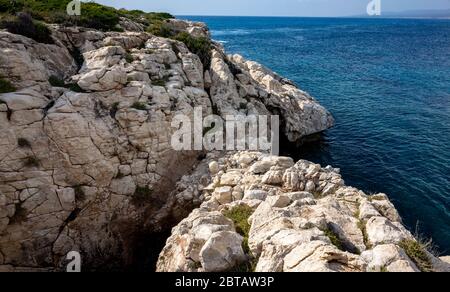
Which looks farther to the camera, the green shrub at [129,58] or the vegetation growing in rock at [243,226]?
the green shrub at [129,58]

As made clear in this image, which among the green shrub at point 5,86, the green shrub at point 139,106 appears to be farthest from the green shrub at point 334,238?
the green shrub at point 5,86

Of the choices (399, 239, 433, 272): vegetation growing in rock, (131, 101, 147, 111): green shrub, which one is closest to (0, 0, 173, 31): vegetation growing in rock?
(131, 101, 147, 111): green shrub

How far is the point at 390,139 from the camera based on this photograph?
34.2m

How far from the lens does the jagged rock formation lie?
1717cm

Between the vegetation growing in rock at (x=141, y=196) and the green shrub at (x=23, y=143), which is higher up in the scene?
the green shrub at (x=23, y=143)

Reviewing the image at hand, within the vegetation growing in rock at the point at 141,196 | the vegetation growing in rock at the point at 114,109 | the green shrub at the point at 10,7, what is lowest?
the vegetation growing in rock at the point at 141,196

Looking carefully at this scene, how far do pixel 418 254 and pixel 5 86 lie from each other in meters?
21.0

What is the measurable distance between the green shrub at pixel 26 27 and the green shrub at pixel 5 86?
18.0ft

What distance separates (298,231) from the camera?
1201 cm

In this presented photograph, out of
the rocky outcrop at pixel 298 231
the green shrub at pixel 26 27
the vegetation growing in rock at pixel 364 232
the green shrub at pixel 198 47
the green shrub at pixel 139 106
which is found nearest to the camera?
the rocky outcrop at pixel 298 231

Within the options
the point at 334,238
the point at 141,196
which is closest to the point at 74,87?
the point at 141,196

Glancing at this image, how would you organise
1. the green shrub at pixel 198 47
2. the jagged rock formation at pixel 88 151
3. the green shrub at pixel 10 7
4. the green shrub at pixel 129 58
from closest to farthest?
1. the jagged rock formation at pixel 88 151
2. the green shrub at pixel 129 58
3. the green shrub at pixel 10 7
4. the green shrub at pixel 198 47

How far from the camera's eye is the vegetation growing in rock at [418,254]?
36.6ft

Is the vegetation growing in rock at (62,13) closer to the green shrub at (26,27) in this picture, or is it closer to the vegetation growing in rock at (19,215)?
the green shrub at (26,27)
